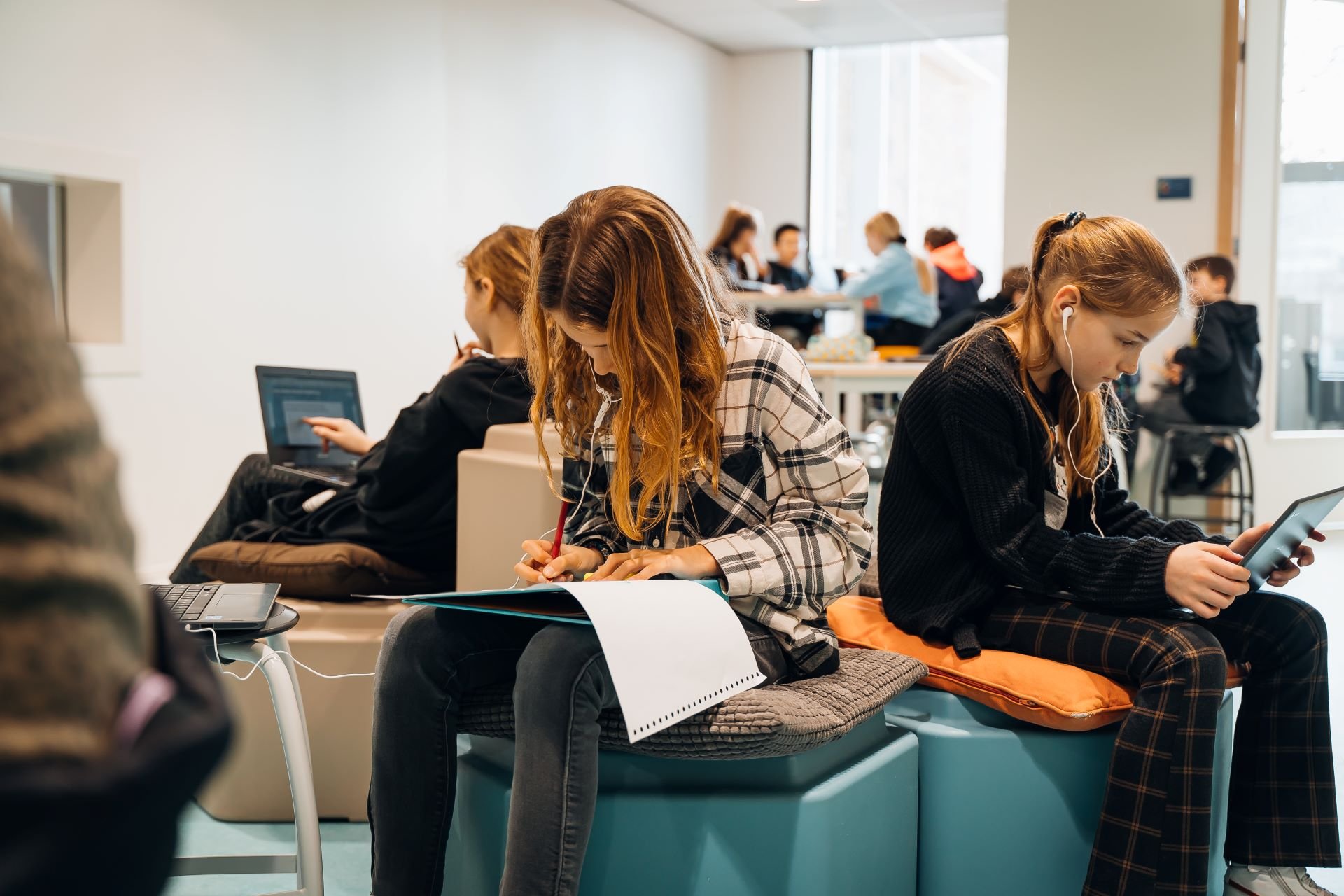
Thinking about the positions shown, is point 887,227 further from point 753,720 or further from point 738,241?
point 753,720

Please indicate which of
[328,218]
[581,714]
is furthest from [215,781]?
[328,218]

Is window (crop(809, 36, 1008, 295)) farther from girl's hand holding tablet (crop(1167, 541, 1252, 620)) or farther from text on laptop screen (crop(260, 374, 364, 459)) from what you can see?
girl's hand holding tablet (crop(1167, 541, 1252, 620))

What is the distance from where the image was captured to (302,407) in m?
2.94

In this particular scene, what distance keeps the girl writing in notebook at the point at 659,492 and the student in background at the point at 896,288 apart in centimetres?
498

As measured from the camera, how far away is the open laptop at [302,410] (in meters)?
2.82

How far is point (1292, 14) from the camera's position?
211 inches

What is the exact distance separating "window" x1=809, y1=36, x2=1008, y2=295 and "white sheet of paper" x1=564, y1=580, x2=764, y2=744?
7.64 metres

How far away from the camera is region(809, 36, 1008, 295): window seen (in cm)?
963

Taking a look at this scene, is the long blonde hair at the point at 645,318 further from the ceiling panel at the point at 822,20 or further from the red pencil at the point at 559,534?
the ceiling panel at the point at 822,20

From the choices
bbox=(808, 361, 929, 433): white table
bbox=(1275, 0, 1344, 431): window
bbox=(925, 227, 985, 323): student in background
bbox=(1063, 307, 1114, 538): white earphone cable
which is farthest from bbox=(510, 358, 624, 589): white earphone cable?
bbox=(925, 227, 985, 323): student in background

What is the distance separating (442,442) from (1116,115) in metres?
4.64

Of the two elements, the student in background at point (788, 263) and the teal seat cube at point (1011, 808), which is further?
the student in background at point (788, 263)

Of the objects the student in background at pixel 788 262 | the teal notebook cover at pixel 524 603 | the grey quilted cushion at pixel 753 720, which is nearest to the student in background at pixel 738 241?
the student in background at pixel 788 262

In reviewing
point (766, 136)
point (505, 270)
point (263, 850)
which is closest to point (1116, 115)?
point (766, 136)
